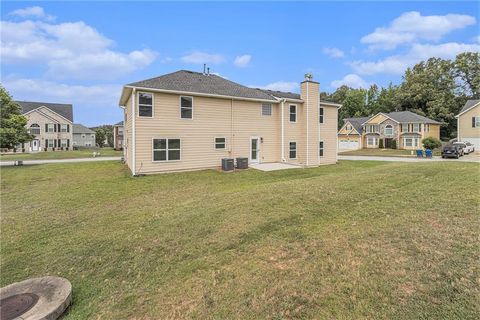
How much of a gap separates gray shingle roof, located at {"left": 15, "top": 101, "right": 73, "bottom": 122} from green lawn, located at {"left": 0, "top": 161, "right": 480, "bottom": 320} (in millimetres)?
44168

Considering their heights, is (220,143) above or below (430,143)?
below

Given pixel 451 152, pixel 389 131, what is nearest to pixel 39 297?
pixel 451 152

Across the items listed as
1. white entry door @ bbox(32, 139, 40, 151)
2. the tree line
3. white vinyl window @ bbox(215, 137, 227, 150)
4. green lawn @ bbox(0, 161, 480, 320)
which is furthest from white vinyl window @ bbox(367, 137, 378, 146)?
white entry door @ bbox(32, 139, 40, 151)

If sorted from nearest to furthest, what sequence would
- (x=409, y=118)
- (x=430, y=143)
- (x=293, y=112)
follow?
(x=293, y=112) < (x=430, y=143) < (x=409, y=118)

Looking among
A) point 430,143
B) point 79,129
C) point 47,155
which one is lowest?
point 47,155

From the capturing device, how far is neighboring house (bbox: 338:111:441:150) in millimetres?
44219

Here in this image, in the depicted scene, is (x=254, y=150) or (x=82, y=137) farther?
(x=82, y=137)

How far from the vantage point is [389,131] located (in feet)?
156

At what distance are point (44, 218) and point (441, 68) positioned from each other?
67313 mm

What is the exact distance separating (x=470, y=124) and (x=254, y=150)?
115 feet

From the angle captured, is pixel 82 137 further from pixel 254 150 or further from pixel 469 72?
pixel 469 72

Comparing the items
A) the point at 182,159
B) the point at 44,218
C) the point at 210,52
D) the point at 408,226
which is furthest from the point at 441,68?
the point at 44,218

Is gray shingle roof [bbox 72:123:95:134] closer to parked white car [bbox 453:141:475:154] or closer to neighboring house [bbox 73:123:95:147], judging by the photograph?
neighboring house [bbox 73:123:95:147]

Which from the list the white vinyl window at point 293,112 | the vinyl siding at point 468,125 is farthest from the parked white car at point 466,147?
the white vinyl window at point 293,112
